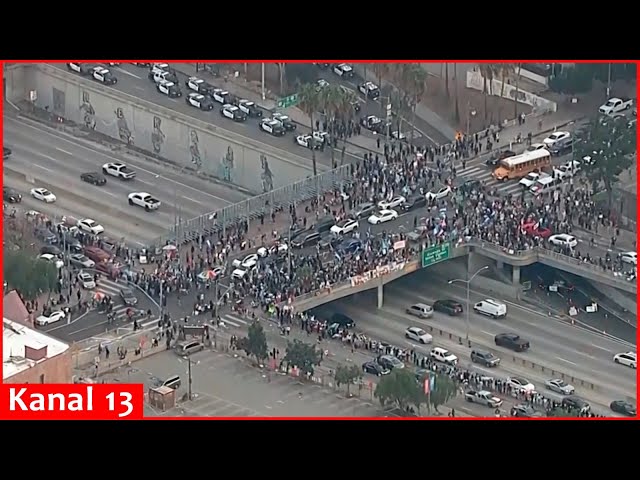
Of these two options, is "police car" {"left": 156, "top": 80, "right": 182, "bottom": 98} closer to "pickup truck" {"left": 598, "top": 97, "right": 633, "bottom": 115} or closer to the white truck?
the white truck

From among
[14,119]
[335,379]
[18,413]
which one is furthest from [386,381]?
[14,119]

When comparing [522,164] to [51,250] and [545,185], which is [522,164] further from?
[51,250]

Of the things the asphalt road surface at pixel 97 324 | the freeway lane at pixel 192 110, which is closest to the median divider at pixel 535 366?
the asphalt road surface at pixel 97 324

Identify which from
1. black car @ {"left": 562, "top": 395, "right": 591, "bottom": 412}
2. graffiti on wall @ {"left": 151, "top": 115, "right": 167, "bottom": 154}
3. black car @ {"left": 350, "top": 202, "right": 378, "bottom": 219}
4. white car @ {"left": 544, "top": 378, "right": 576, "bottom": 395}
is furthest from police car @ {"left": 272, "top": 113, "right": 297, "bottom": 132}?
black car @ {"left": 562, "top": 395, "right": 591, "bottom": 412}

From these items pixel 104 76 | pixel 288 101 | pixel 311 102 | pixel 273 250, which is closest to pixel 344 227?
pixel 273 250

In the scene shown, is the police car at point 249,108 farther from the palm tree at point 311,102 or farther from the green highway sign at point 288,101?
the palm tree at point 311,102
